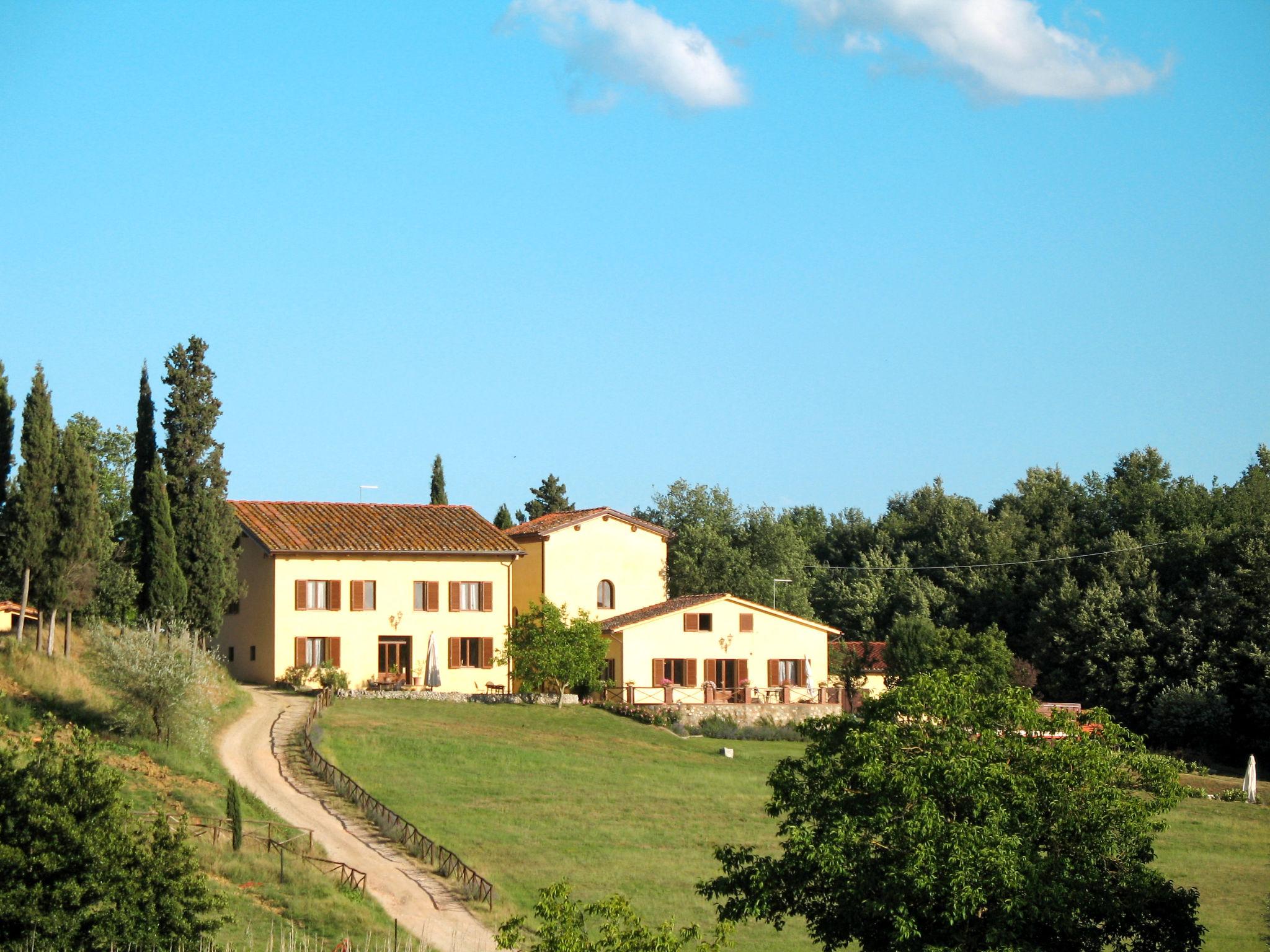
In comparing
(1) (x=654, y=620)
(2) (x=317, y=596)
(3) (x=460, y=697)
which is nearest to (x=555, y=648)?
(3) (x=460, y=697)

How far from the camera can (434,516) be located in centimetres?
4984

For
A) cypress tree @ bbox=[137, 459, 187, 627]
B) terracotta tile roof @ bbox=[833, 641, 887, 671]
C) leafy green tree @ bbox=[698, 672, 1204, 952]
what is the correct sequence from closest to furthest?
leafy green tree @ bbox=[698, 672, 1204, 952]
cypress tree @ bbox=[137, 459, 187, 627]
terracotta tile roof @ bbox=[833, 641, 887, 671]

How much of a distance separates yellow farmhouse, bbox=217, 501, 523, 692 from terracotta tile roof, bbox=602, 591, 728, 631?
3810 millimetres

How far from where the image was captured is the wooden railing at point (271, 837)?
2366 centimetres

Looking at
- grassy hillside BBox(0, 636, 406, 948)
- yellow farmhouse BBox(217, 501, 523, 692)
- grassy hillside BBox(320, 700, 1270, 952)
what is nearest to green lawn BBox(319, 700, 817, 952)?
grassy hillside BBox(320, 700, 1270, 952)

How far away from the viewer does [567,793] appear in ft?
105

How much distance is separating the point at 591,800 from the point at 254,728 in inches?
380

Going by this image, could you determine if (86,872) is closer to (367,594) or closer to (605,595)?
(367,594)

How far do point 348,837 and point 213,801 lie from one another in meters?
2.96

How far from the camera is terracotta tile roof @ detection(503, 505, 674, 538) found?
162 ft

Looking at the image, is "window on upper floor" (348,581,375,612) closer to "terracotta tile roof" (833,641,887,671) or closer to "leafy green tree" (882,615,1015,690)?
"leafy green tree" (882,615,1015,690)

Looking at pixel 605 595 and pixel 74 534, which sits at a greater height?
pixel 74 534

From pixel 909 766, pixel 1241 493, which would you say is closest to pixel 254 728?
pixel 909 766

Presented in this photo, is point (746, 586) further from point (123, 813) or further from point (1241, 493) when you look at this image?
point (123, 813)
